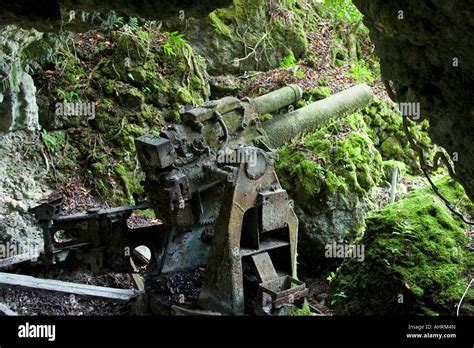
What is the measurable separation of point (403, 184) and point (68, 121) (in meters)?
5.01

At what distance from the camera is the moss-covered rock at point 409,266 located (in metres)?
4.54

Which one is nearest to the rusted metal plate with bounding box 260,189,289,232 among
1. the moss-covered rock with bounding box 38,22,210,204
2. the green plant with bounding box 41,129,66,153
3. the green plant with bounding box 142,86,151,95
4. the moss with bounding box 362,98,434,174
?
the moss-covered rock with bounding box 38,22,210,204

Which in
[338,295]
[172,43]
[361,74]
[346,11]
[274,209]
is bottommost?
[338,295]

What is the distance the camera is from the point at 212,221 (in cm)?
541

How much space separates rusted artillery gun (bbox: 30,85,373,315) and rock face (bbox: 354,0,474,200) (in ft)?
5.59

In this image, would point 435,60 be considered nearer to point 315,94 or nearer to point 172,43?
point 315,94

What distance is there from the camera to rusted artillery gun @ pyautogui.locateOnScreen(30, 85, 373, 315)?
184 inches

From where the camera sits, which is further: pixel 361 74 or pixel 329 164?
pixel 361 74

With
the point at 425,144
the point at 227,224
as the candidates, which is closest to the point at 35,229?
the point at 227,224

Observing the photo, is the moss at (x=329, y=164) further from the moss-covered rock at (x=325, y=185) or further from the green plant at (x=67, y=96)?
the green plant at (x=67, y=96)

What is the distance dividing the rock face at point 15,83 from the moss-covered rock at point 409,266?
142 inches

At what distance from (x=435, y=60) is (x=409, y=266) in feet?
7.48

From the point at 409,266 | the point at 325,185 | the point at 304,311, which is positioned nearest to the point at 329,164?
the point at 325,185

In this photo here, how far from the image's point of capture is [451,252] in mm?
4883
